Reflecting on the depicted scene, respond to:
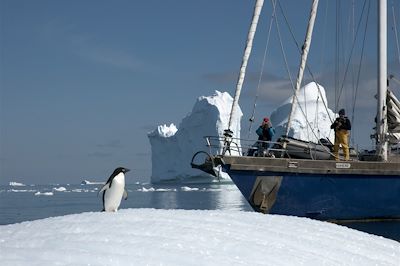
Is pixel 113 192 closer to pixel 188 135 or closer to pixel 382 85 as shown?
pixel 382 85

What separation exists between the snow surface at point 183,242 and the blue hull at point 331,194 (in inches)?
392

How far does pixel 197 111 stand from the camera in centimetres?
5856

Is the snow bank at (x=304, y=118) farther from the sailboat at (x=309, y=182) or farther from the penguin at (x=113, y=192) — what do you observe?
the penguin at (x=113, y=192)

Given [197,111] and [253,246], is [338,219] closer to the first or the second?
[253,246]

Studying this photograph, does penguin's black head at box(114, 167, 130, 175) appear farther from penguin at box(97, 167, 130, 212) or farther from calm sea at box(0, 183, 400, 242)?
calm sea at box(0, 183, 400, 242)

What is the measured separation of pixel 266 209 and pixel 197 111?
44.6m

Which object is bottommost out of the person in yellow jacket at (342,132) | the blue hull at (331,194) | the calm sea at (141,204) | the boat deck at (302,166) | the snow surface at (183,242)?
the calm sea at (141,204)

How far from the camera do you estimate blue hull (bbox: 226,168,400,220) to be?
46.6 feet

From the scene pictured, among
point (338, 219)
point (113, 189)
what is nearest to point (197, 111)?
point (338, 219)

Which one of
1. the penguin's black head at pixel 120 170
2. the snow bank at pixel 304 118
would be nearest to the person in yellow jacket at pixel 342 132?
the penguin's black head at pixel 120 170

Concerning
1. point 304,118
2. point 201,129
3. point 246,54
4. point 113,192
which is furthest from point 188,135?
point 113,192

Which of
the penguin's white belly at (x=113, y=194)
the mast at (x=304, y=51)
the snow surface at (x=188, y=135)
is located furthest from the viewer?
the snow surface at (x=188, y=135)

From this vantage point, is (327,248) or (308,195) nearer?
(327,248)

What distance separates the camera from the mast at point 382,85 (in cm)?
1614
